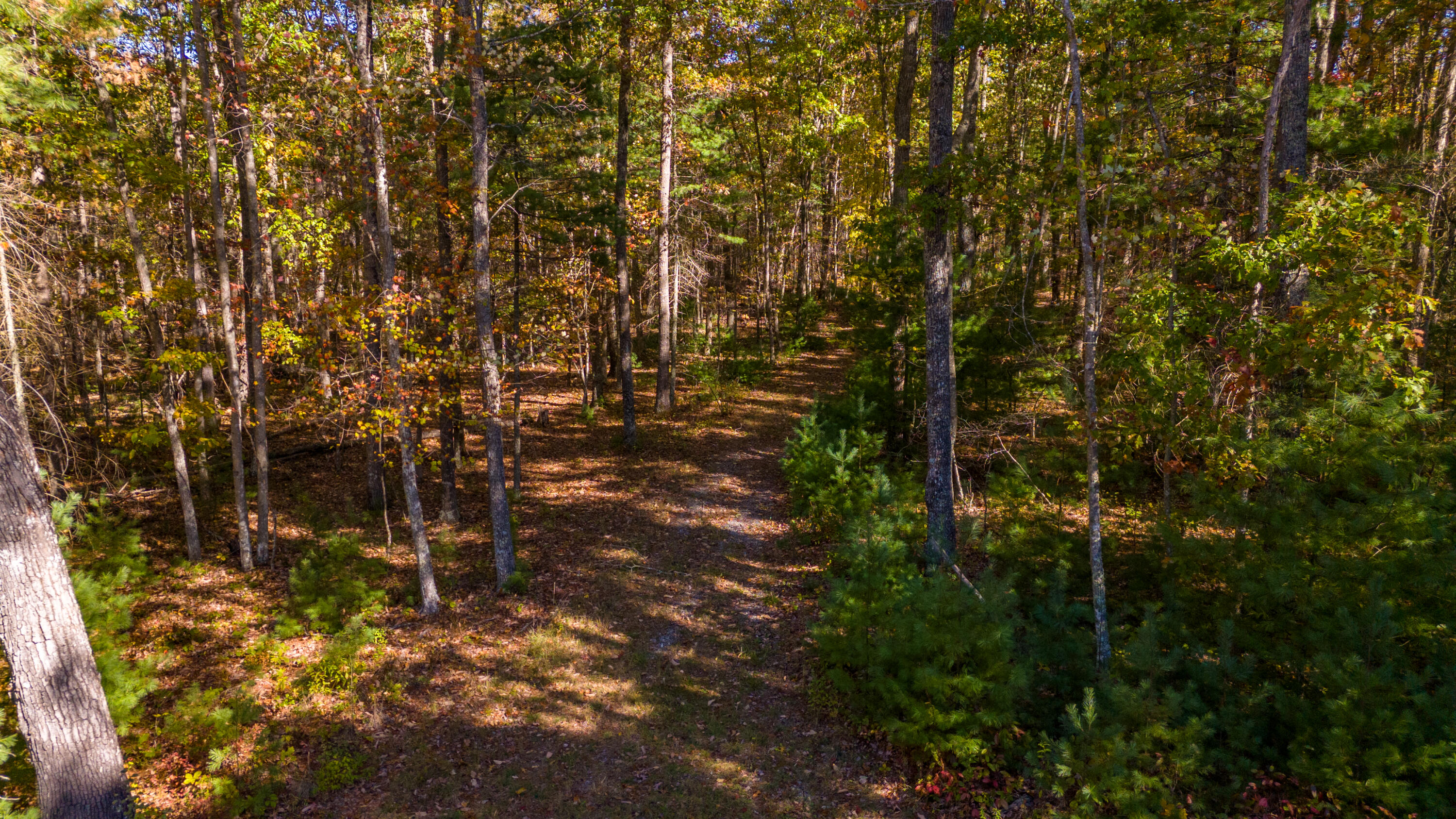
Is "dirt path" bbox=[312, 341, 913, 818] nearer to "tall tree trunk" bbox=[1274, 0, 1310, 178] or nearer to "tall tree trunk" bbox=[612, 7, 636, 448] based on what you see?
"tall tree trunk" bbox=[612, 7, 636, 448]

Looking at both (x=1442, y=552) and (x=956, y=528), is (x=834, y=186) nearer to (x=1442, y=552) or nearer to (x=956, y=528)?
(x=956, y=528)

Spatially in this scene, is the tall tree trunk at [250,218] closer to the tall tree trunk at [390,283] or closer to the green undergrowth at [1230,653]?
the tall tree trunk at [390,283]

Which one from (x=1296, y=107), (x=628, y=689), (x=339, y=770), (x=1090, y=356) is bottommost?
(x=339, y=770)

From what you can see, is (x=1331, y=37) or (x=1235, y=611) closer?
(x=1235, y=611)

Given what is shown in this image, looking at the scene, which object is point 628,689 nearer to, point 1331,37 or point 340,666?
point 340,666

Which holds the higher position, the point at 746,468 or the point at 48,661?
the point at 48,661

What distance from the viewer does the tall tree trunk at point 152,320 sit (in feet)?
34.9

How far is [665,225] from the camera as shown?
18547mm

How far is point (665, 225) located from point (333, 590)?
484 inches

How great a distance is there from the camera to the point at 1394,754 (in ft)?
15.9

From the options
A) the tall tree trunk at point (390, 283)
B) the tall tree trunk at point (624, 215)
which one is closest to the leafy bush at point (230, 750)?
the tall tree trunk at point (390, 283)

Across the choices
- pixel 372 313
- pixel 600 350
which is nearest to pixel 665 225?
pixel 600 350

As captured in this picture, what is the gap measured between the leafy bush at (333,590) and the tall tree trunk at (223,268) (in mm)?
2348

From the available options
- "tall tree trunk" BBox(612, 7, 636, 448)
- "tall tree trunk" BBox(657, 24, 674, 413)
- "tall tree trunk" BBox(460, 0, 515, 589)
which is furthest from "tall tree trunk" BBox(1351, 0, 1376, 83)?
"tall tree trunk" BBox(460, 0, 515, 589)
